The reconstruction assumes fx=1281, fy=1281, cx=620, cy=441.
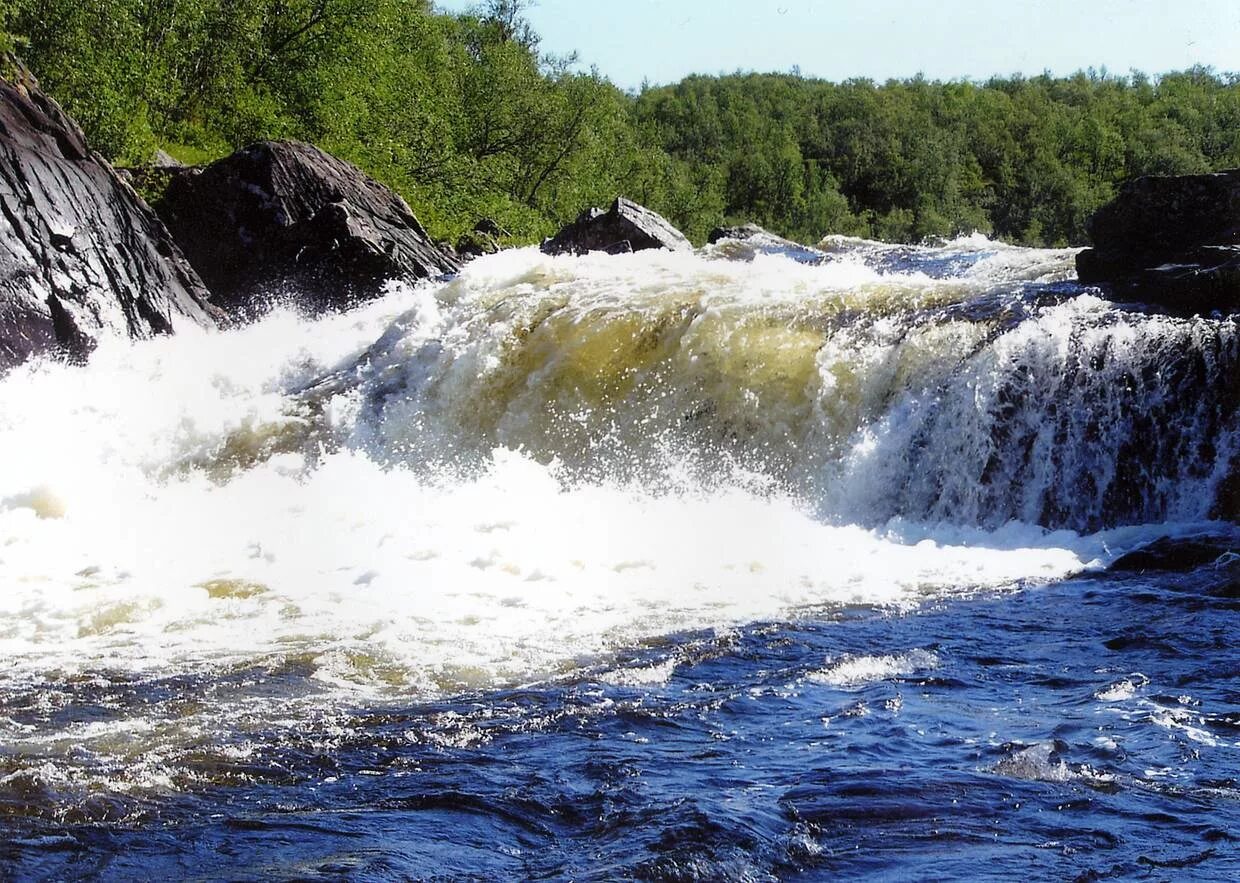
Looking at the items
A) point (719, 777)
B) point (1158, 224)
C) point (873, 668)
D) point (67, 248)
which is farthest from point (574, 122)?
point (719, 777)

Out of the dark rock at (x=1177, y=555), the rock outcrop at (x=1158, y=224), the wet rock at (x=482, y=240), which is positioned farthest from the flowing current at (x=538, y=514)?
the wet rock at (x=482, y=240)

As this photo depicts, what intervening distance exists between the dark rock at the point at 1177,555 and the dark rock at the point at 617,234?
46.5ft

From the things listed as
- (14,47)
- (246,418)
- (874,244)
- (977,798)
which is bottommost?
(977,798)

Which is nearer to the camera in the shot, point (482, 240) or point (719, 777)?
point (719, 777)

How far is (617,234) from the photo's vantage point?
23672mm

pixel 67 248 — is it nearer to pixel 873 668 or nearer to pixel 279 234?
pixel 279 234

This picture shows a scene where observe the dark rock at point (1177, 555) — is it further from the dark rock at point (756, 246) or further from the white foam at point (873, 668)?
the dark rock at point (756, 246)

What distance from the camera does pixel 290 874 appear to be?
4.28 meters

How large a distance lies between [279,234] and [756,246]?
10.8 metres

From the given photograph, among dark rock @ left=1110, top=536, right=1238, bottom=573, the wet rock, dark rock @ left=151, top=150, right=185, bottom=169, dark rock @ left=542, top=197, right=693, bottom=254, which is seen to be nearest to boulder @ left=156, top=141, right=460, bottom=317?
dark rock @ left=151, top=150, right=185, bottom=169

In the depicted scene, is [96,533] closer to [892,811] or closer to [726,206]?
[892,811]

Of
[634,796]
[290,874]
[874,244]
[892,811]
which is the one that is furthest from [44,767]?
[874,244]

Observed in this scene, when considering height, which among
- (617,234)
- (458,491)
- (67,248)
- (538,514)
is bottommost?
(538,514)

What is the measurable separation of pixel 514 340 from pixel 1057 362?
20.1 feet
